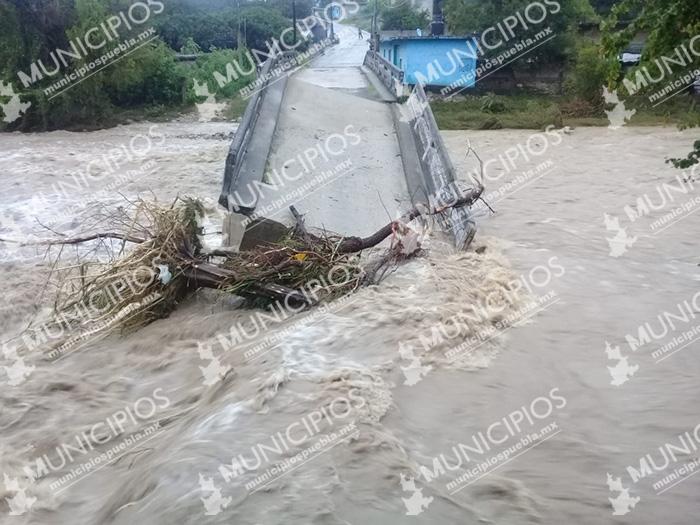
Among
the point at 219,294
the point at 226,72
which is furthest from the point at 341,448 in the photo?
the point at 226,72

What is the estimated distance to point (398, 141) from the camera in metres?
12.4

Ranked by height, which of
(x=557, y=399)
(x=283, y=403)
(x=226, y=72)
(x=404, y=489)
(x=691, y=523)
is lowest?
(x=691, y=523)

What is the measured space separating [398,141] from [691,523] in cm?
920

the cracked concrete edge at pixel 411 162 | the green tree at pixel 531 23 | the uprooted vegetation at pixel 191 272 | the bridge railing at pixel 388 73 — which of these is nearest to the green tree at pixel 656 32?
the uprooted vegetation at pixel 191 272

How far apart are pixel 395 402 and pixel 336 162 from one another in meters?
6.58

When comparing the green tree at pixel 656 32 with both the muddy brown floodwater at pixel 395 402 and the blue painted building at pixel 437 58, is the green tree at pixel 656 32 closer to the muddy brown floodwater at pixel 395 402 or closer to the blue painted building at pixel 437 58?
the muddy brown floodwater at pixel 395 402

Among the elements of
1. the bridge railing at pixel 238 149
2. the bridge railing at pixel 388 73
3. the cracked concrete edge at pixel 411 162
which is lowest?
the cracked concrete edge at pixel 411 162

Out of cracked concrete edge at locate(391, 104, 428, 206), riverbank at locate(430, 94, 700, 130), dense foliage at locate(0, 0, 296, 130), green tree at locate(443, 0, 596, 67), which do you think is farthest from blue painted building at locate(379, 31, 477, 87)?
cracked concrete edge at locate(391, 104, 428, 206)

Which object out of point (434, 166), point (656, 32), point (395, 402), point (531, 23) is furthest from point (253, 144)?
point (531, 23)

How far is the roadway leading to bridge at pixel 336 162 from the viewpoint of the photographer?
9602 mm

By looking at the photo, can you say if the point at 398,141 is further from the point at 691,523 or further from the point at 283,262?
the point at 691,523

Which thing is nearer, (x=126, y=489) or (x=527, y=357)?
(x=126, y=489)

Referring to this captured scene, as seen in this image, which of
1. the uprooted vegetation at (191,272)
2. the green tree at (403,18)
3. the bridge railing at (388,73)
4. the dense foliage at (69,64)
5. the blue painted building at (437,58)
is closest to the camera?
the uprooted vegetation at (191,272)

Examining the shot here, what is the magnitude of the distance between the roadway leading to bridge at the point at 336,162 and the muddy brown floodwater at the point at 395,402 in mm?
1556
